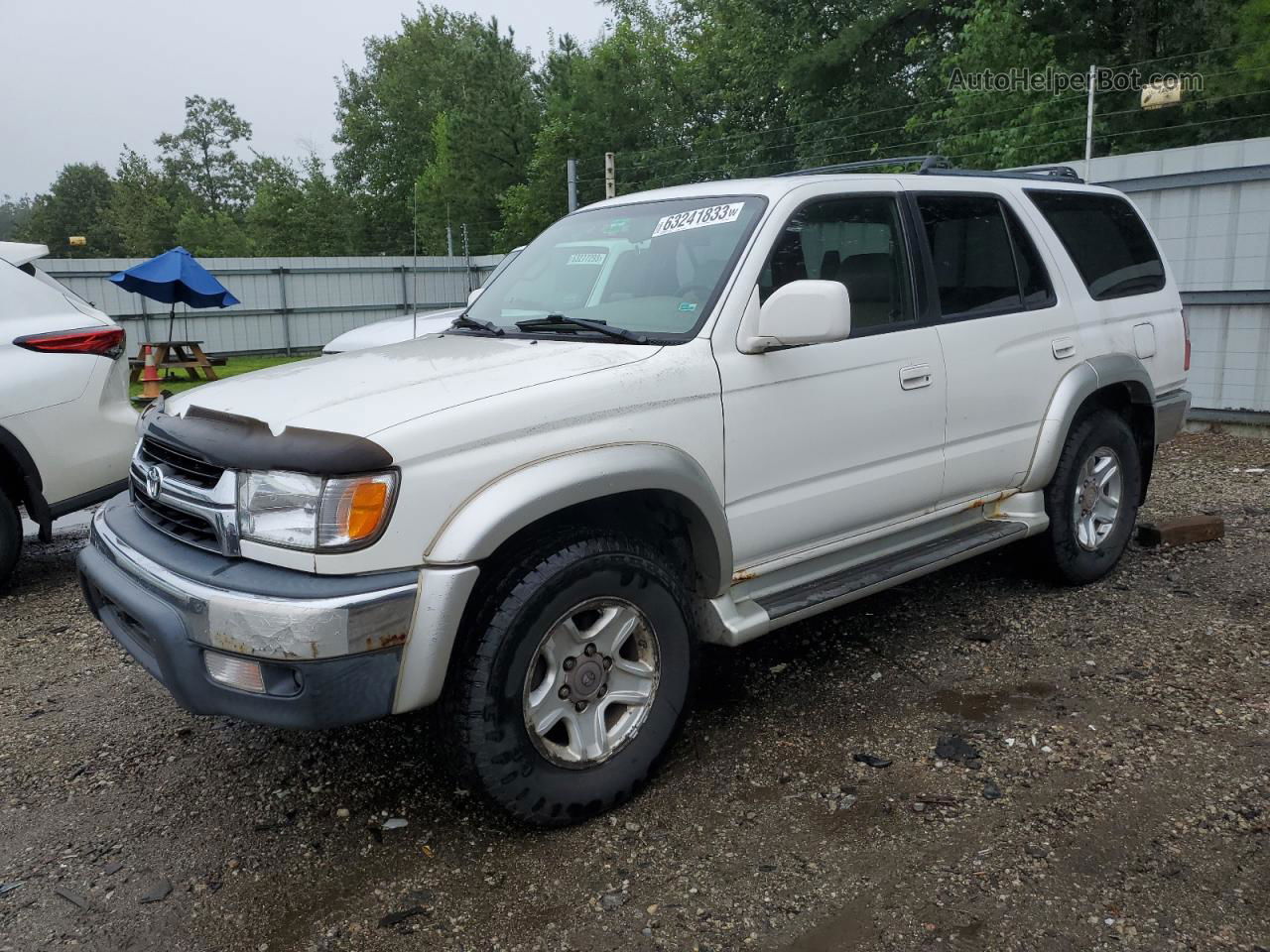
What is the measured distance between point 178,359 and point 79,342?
13.7 metres

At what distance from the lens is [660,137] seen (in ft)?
132

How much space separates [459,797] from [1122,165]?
8638 mm

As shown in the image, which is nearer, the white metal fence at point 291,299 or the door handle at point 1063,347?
the door handle at point 1063,347

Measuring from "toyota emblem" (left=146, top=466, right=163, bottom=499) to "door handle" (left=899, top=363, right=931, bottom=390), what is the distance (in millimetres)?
2515

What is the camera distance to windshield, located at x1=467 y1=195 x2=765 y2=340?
11.3ft

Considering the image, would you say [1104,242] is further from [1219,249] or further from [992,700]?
[1219,249]

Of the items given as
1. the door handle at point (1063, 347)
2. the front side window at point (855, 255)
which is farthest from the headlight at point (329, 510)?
the door handle at point (1063, 347)

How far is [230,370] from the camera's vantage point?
65.1ft

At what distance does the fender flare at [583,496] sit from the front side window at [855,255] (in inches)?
31.4

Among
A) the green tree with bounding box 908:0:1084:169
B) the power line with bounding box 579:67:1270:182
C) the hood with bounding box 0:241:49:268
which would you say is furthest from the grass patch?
the green tree with bounding box 908:0:1084:169

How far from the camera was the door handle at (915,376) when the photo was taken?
3.78 m

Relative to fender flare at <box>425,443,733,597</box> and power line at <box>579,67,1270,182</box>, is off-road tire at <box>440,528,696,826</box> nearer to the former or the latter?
fender flare at <box>425,443,733,597</box>

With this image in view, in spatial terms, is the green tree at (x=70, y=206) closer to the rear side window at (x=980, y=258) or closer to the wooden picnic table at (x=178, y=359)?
the wooden picnic table at (x=178, y=359)

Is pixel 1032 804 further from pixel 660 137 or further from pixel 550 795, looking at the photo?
pixel 660 137
